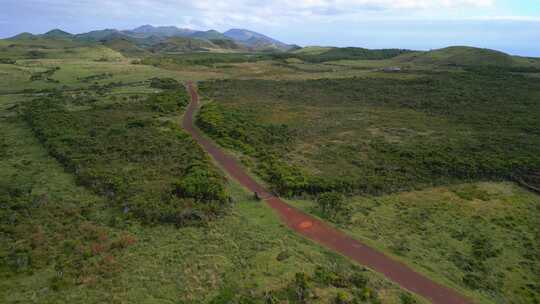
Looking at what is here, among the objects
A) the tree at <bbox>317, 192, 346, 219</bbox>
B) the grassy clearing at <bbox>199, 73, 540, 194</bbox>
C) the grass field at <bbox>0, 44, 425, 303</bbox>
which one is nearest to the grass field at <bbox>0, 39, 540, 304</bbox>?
the grass field at <bbox>0, 44, 425, 303</bbox>

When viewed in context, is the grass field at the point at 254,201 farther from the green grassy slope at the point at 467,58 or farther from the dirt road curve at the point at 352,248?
the green grassy slope at the point at 467,58

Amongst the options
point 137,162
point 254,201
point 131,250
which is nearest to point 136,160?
point 137,162

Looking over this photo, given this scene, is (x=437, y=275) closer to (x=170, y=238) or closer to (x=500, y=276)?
(x=500, y=276)

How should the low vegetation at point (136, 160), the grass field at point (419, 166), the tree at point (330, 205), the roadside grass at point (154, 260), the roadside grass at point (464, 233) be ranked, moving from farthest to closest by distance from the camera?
the tree at point (330, 205)
the low vegetation at point (136, 160)
the grass field at point (419, 166)
the roadside grass at point (464, 233)
the roadside grass at point (154, 260)

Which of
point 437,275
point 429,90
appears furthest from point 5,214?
point 429,90

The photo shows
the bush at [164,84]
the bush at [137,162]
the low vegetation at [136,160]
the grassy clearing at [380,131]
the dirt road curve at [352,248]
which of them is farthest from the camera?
the bush at [164,84]

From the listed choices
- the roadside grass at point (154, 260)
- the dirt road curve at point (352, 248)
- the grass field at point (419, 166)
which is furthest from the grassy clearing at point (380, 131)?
the roadside grass at point (154, 260)

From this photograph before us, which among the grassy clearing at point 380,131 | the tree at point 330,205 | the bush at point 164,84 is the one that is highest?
the bush at point 164,84

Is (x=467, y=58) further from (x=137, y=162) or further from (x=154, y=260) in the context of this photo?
(x=154, y=260)
